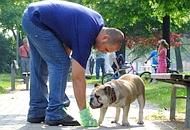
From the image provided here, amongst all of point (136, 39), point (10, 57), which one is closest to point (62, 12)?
point (136, 39)

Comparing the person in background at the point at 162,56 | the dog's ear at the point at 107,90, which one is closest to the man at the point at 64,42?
the dog's ear at the point at 107,90

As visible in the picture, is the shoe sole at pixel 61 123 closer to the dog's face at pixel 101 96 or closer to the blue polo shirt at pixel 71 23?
the dog's face at pixel 101 96

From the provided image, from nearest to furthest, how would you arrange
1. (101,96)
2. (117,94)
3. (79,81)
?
(79,81) → (101,96) → (117,94)

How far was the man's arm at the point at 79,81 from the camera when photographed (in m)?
6.71

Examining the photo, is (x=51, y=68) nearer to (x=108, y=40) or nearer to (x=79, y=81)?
(x=79, y=81)

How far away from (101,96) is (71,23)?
0.99 meters

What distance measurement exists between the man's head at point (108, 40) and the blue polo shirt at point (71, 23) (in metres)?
0.07

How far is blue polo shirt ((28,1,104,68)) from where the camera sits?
22.2 feet

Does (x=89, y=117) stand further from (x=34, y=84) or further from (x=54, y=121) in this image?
(x=34, y=84)

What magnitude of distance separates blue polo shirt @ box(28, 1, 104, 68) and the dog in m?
0.71

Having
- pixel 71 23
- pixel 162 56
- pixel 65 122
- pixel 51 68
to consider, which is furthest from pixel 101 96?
pixel 162 56

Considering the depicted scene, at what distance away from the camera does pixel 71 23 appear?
6.96 metres

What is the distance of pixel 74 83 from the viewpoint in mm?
6727

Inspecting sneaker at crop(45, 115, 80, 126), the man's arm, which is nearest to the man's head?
the man's arm
